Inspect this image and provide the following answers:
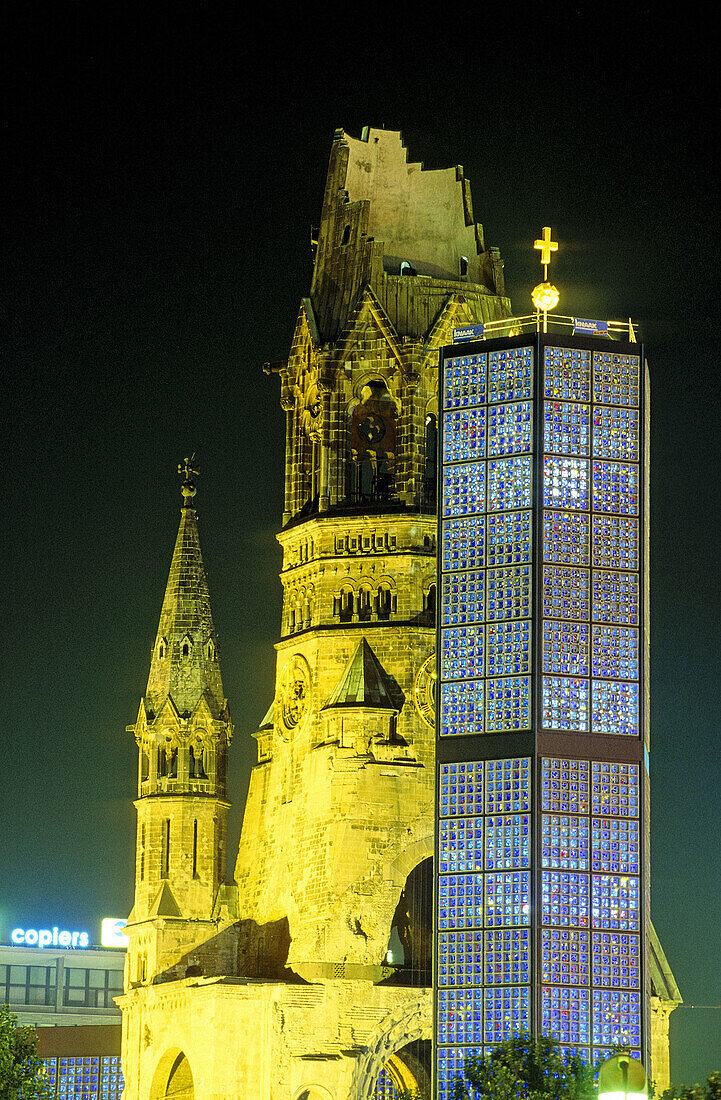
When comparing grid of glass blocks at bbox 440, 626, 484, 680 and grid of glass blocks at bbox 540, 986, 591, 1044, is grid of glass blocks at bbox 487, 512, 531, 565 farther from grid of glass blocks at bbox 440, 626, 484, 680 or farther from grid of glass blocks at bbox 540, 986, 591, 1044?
grid of glass blocks at bbox 540, 986, 591, 1044

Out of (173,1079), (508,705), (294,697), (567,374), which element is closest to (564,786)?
(508,705)

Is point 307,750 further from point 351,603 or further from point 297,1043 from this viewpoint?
point 297,1043

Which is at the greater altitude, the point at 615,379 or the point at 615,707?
the point at 615,379

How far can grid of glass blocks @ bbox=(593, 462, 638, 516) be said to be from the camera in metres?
95.1

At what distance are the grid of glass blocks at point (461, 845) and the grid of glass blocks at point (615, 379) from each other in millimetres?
16253

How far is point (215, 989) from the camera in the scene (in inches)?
4006

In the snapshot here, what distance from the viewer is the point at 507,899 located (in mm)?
91875

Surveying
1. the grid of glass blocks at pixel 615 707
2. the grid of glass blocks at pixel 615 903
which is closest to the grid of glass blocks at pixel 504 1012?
the grid of glass blocks at pixel 615 903

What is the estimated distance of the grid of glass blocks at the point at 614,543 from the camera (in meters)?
94.6

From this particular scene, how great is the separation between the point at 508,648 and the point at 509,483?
20.2ft

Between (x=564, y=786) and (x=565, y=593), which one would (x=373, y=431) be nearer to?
(x=565, y=593)

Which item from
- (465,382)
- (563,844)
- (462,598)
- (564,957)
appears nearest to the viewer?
(564,957)

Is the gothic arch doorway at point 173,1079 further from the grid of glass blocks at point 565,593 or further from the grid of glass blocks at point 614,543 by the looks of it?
the grid of glass blocks at point 614,543

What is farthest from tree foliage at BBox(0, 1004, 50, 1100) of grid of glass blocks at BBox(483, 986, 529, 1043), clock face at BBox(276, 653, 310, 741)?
clock face at BBox(276, 653, 310, 741)
